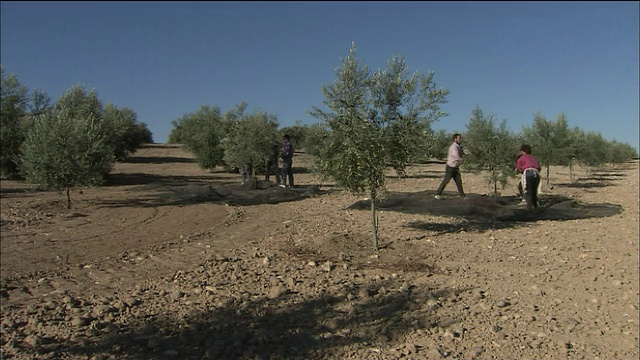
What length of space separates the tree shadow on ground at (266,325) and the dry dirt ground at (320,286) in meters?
0.02

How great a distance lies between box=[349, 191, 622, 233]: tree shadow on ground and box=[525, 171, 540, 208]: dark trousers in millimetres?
234

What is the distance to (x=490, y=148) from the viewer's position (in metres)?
16.1

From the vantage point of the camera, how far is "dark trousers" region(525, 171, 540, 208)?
12.3m

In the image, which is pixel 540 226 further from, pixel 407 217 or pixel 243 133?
pixel 243 133

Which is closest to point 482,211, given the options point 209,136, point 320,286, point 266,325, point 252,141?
point 320,286

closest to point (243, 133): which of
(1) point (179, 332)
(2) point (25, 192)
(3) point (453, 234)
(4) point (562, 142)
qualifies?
(2) point (25, 192)

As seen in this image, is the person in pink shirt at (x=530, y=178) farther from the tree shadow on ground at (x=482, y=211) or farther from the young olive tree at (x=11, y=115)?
the young olive tree at (x=11, y=115)

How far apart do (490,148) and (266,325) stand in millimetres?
12781

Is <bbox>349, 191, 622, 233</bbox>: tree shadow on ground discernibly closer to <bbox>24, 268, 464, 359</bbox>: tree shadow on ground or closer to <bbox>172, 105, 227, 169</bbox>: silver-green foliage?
<bbox>24, 268, 464, 359</bbox>: tree shadow on ground

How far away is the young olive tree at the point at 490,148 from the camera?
1608 centimetres

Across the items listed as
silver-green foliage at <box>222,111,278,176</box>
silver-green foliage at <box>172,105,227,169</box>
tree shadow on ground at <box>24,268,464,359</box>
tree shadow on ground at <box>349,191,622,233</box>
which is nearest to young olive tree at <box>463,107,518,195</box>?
tree shadow on ground at <box>349,191,622,233</box>

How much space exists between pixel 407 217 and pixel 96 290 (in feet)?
24.5

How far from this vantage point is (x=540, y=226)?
10.8 m

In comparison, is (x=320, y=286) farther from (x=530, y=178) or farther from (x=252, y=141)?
(x=252, y=141)
